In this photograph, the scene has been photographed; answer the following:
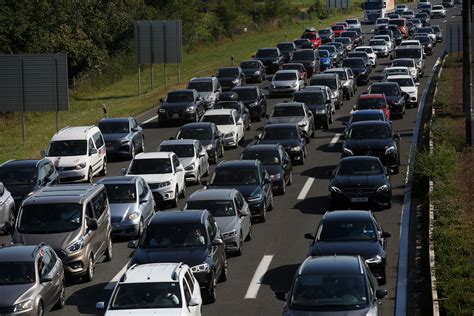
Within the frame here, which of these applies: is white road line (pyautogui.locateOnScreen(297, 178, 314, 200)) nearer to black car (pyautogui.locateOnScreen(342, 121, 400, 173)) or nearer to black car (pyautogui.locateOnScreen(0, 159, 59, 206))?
black car (pyautogui.locateOnScreen(342, 121, 400, 173))

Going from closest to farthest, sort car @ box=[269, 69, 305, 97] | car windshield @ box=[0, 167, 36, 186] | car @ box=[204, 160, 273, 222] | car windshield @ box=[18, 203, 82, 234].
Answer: car windshield @ box=[18, 203, 82, 234] < car @ box=[204, 160, 273, 222] < car windshield @ box=[0, 167, 36, 186] < car @ box=[269, 69, 305, 97]

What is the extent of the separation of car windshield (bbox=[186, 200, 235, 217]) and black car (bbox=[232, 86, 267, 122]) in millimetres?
25323

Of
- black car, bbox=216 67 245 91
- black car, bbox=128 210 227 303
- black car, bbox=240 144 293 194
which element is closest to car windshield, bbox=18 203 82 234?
black car, bbox=128 210 227 303

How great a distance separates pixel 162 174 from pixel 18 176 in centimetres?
417

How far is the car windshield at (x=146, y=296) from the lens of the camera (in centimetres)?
2025

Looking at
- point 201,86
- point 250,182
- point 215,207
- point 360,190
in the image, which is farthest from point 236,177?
point 201,86

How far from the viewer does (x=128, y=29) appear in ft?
304

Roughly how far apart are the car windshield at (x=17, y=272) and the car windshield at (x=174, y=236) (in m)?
2.96

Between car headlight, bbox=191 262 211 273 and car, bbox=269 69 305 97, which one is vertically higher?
car, bbox=269 69 305 97

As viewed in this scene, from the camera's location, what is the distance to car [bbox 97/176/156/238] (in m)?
30.5

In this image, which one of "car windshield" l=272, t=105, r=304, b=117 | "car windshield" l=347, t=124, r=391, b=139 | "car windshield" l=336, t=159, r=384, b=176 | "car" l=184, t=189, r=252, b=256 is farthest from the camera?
"car windshield" l=272, t=105, r=304, b=117

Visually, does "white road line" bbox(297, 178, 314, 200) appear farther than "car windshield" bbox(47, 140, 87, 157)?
No

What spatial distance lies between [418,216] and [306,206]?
12.6 ft

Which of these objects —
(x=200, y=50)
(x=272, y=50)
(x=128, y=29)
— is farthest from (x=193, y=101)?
(x=200, y=50)
